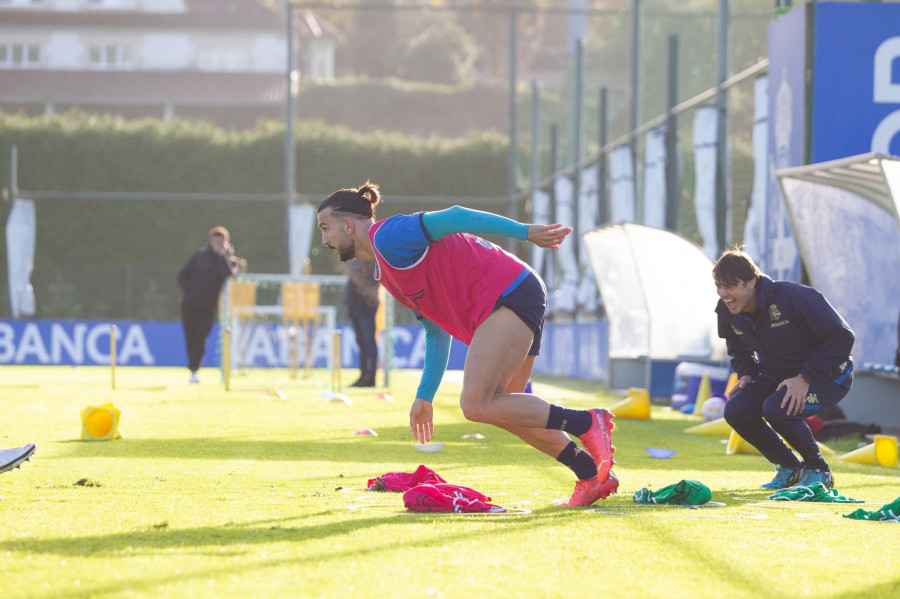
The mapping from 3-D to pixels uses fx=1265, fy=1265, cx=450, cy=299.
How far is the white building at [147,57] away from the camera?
44375mm

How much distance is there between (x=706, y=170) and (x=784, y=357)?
9665 mm

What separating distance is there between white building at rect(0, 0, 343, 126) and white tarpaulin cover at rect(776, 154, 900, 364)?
118 feet

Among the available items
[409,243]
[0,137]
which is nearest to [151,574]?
[409,243]

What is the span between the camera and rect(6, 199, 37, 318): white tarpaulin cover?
1010 inches

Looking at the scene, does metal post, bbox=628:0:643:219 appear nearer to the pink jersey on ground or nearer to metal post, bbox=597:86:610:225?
metal post, bbox=597:86:610:225

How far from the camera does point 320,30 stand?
5400 cm

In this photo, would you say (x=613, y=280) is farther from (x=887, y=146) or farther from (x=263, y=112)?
(x=263, y=112)

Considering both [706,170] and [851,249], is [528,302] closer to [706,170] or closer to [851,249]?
[851,249]

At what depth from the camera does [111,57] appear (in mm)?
47406

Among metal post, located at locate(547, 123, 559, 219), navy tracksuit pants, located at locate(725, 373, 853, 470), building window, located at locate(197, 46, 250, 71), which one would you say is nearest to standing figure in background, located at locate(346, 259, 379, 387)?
navy tracksuit pants, located at locate(725, 373, 853, 470)

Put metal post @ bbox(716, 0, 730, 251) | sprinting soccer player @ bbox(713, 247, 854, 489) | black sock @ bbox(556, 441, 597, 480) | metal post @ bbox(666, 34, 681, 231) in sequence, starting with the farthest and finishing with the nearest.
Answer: metal post @ bbox(666, 34, 681, 231) < metal post @ bbox(716, 0, 730, 251) < sprinting soccer player @ bbox(713, 247, 854, 489) < black sock @ bbox(556, 441, 597, 480)

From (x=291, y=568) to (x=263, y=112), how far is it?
43.0m

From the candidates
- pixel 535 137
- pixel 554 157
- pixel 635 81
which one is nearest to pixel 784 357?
pixel 635 81

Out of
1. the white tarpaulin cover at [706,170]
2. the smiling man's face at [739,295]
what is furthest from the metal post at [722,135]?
the smiling man's face at [739,295]
